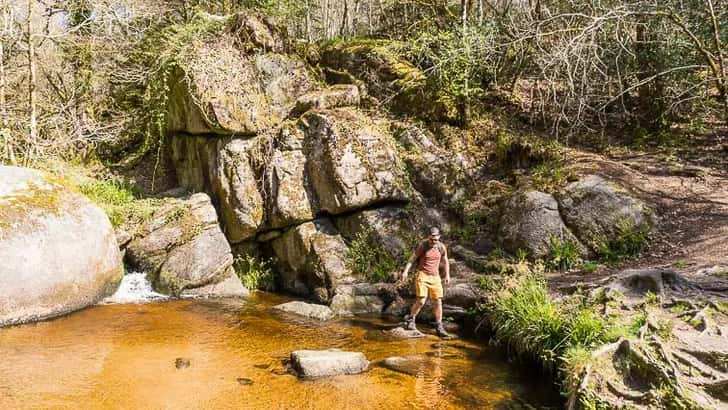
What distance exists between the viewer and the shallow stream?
6.36 m

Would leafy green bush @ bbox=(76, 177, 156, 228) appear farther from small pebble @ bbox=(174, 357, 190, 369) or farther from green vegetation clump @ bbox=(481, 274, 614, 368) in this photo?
green vegetation clump @ bbox=(481, 274, 614, 368)

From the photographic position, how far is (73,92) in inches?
700

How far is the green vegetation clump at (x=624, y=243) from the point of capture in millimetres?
10148

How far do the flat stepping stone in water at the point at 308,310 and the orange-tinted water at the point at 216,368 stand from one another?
0.36 meters

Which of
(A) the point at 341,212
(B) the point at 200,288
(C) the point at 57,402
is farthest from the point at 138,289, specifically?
(C) the point at 57,402

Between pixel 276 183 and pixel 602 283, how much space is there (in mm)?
8044

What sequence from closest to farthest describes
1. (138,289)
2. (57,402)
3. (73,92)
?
(57,402), (138,289), (73,92)

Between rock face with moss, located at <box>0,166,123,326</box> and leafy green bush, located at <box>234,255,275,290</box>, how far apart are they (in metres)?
2.97

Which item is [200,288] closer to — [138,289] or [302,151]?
[138,289]

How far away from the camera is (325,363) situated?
7.24 metres

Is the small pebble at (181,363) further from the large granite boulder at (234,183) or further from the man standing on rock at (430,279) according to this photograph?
the large granite boulder at (234,183)

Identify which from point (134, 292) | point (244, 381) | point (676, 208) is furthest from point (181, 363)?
point (676, 208)

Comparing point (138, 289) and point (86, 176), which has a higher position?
point (86, 176)

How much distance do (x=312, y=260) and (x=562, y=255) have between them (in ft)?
18.3
